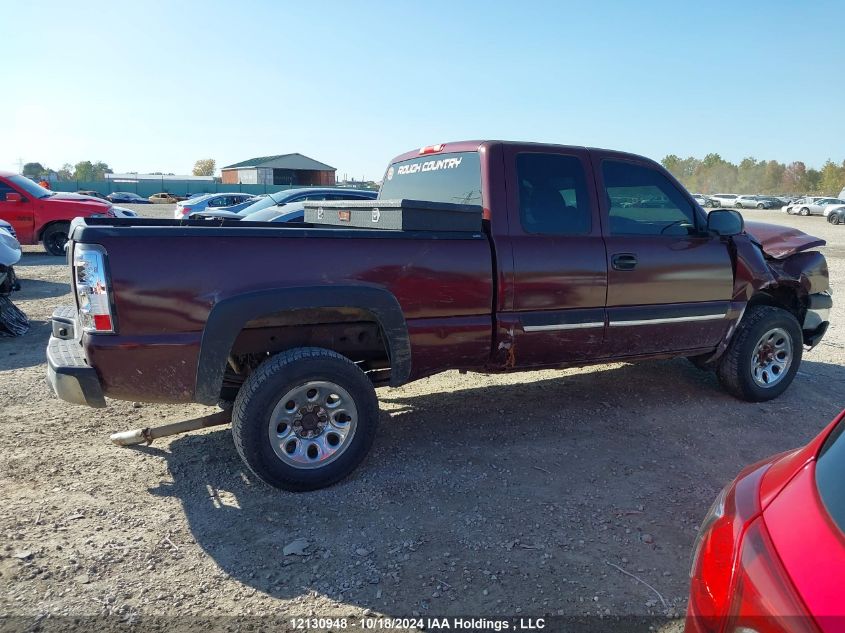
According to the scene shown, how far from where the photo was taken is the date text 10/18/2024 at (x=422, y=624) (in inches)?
98.4

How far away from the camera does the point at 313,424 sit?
360cm

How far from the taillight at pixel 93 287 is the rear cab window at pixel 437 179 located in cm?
234

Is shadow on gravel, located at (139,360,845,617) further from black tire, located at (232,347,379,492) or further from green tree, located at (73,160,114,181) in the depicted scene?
green tree, located at (73,160,114,181)

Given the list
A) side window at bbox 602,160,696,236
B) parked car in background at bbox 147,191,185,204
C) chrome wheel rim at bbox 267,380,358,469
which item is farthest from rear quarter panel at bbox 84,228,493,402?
parked car in background at bbox 147,191,185,204

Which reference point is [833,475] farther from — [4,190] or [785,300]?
[4,190]

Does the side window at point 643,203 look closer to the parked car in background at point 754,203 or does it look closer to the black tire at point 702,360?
the black tire at point 702,360

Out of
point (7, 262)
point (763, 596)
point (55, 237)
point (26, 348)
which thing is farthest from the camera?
point (55, 237)

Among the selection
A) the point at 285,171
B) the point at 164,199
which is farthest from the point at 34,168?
the point at 164,199

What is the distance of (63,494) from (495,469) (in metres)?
2.54

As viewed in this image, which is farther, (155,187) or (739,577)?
(155,187)

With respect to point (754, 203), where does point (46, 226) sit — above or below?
below

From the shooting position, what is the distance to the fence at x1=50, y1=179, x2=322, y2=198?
57412mm

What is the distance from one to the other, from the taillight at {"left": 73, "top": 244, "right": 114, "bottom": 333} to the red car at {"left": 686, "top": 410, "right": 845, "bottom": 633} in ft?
9.34

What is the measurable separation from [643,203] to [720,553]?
3.51 meters
